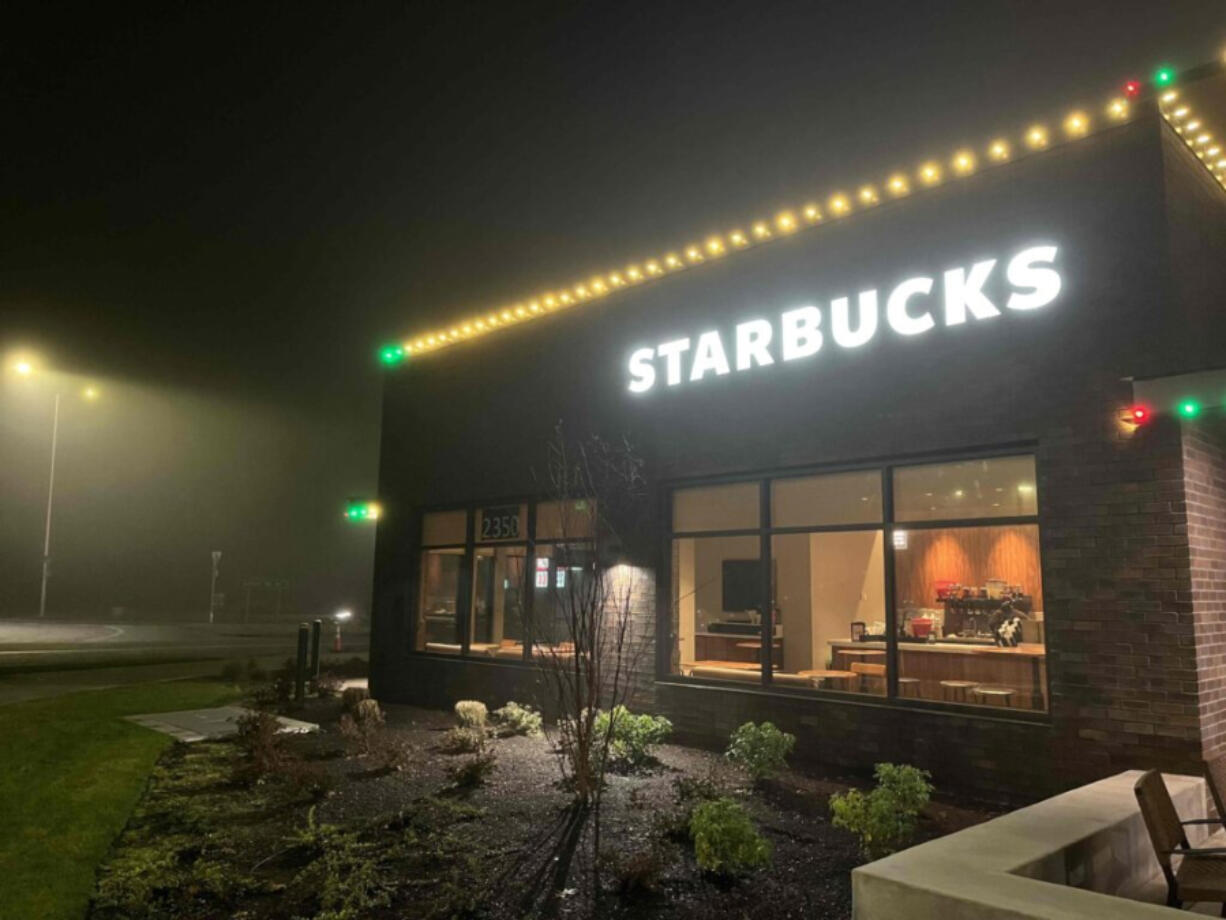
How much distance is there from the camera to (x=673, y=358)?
35.7ft

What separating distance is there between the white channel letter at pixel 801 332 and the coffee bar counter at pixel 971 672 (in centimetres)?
321

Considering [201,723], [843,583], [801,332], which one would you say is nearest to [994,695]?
[843,583]

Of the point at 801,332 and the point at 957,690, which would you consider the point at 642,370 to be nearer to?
the point at 801,332

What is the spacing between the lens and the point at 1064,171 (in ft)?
25.6

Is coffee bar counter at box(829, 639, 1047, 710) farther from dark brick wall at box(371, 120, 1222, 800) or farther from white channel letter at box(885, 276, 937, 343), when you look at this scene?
white channel letter at box(885, 276, 937, 343)

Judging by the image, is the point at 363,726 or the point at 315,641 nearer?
the point at 363,726

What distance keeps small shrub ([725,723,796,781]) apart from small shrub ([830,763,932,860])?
59.2 inches

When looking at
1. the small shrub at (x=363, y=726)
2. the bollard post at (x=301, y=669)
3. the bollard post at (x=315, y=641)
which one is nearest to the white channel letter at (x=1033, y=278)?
the small shrub at (x=363, y=726)

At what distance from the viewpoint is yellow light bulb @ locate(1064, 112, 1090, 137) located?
7.66 meters

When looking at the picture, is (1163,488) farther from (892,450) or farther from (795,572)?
(795,572)

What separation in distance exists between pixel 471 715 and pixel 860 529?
526 centimetres

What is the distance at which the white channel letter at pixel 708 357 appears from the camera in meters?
10.3

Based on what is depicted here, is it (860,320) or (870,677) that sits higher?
(860,320)

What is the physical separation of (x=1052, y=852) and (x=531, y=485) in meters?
9.13
